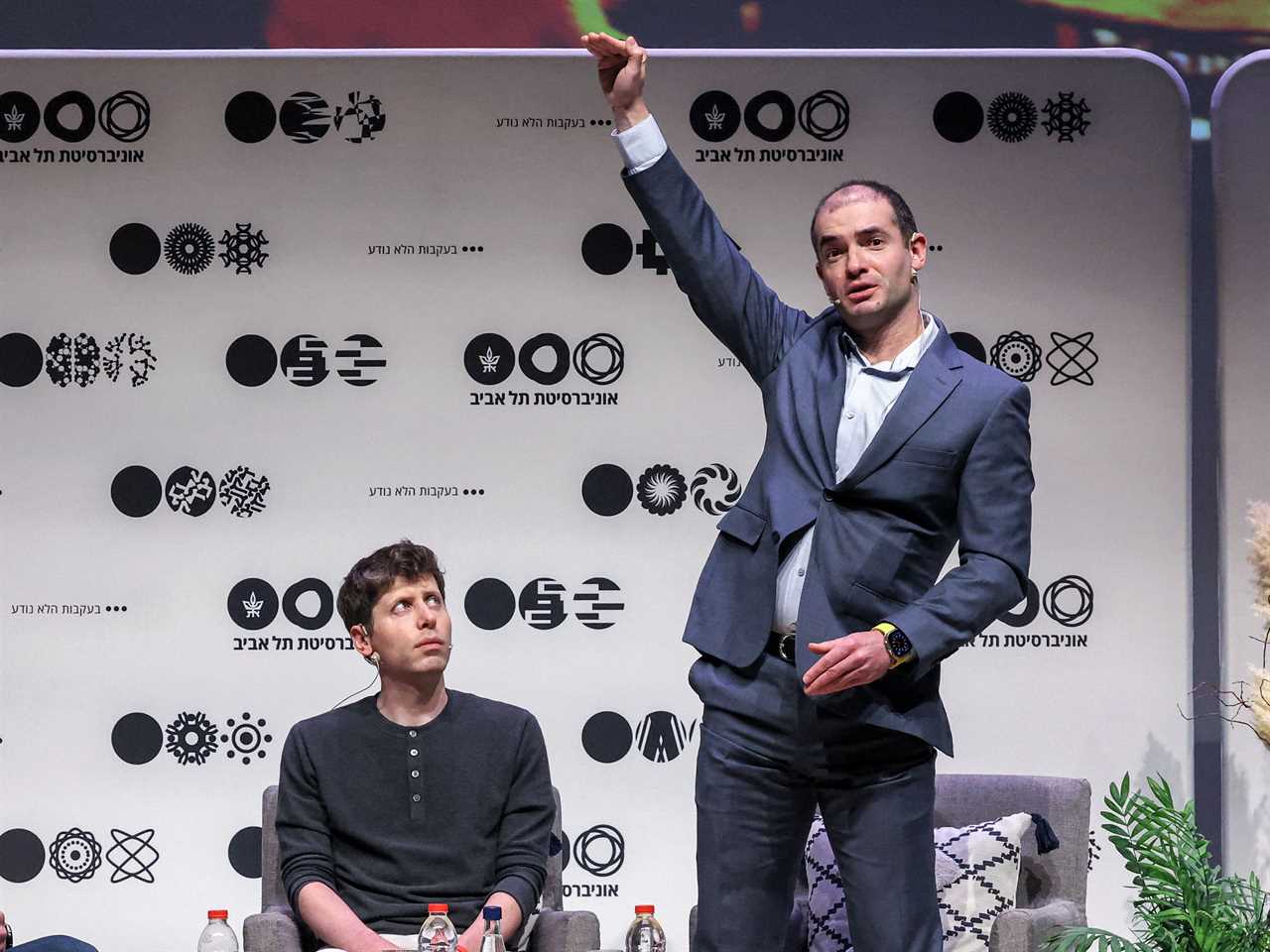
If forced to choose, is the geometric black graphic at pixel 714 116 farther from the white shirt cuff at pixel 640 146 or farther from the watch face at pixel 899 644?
the watch face at pixel 899 644

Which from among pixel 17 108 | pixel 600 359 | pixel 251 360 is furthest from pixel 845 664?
pixel 17 108

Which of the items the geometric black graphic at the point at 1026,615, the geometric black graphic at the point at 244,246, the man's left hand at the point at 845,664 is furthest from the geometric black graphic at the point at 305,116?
the man's left hand at the point at 845,664

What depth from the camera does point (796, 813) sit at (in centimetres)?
250

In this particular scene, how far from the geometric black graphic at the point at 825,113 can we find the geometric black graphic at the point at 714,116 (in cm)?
20

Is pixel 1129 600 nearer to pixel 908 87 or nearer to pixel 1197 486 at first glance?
pixel 1197 486

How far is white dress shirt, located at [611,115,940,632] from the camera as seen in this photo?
2502 mm

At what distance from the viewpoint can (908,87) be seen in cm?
448

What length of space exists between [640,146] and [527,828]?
1.48m

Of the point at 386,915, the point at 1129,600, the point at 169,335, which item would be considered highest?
the point at 169,335

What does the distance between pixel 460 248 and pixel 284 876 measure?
6.49ft

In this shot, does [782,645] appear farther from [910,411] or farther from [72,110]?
[72,110]

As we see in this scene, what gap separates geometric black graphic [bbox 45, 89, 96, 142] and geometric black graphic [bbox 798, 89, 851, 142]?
2.05 metres

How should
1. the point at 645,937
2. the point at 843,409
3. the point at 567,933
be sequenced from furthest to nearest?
the point at 645,937 → the point at 567,933 → the point at 843,409

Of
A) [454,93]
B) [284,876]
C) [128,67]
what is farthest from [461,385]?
[284,876]
